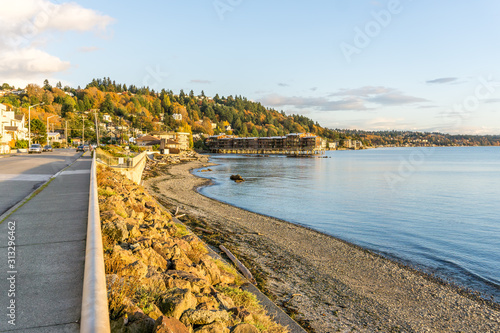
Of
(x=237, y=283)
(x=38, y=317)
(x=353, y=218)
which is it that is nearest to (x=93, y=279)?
(x=38, y=317)

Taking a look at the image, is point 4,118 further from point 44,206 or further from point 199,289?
point 199,289

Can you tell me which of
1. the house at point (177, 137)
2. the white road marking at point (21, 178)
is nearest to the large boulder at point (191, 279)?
the white road marking at point (21, 178)

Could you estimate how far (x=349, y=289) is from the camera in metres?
Answer: 11.8

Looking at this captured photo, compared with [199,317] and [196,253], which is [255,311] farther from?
[196,253]

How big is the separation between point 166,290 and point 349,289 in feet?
26.6

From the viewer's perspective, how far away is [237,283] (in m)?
9.35

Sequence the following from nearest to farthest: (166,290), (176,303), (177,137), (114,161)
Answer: (176,303)
(166,290)
(114,161)
(177,137)

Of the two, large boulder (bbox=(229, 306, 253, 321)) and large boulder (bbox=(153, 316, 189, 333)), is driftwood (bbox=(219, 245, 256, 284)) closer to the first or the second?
large boulder (bbox=(229, 306, 253, 321))

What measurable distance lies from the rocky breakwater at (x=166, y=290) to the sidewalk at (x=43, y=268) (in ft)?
1.78

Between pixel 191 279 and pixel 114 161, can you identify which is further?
pixel 114 161

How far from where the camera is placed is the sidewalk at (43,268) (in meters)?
4.14

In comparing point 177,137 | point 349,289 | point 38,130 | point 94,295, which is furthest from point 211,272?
point 177,137

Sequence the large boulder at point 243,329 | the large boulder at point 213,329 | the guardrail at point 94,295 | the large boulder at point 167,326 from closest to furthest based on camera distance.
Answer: the guardrail at point 94,295 → the large boulder at point 167,326 → the large boulder at point 213,329 → the large boulder at point 243,329

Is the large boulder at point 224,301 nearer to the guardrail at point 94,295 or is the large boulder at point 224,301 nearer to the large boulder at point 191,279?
the large boulder at point 191,279
